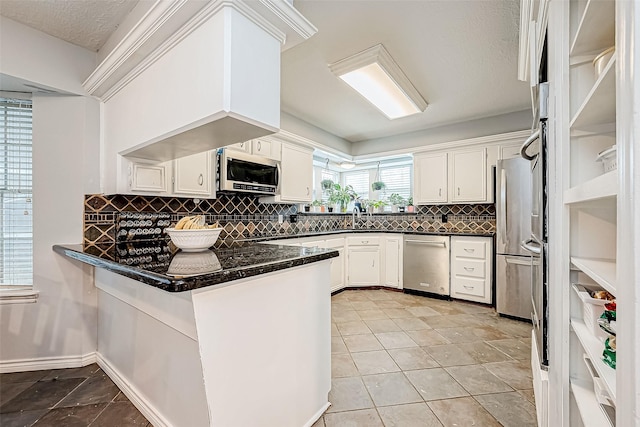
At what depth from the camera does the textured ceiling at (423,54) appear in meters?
1.82

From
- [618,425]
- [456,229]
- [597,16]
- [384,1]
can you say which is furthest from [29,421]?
[456,229]

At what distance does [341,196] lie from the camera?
16.2ft

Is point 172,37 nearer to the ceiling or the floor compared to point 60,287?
nearer to the ceiling

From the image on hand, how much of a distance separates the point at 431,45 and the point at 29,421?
144 inches

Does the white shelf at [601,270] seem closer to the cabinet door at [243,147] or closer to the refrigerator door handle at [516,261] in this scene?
the refrigerator door handle at [516,261]

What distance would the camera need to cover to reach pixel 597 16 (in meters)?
0.81

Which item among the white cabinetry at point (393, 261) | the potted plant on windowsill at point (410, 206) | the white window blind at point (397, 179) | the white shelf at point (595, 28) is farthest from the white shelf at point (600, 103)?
the white window blind at point (397, 179)

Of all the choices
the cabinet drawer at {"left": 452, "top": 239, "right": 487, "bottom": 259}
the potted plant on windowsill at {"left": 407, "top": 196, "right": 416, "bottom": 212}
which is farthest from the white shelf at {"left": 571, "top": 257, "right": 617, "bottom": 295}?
the potted plant on windowsill at {"left": 407, "top": 196, "right": 416, "bottom": 212}

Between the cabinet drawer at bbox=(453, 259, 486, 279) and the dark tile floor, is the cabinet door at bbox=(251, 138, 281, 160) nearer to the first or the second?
the dark tile floor

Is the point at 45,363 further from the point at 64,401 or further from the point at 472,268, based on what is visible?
the point at 472,268

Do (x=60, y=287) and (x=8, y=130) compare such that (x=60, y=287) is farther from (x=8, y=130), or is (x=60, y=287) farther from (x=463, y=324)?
(x=463, y=324)

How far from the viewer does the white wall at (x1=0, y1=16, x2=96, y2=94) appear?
1.85 m

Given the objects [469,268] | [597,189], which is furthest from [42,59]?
[469,268]

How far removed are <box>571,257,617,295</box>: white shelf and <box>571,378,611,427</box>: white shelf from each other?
422mm
